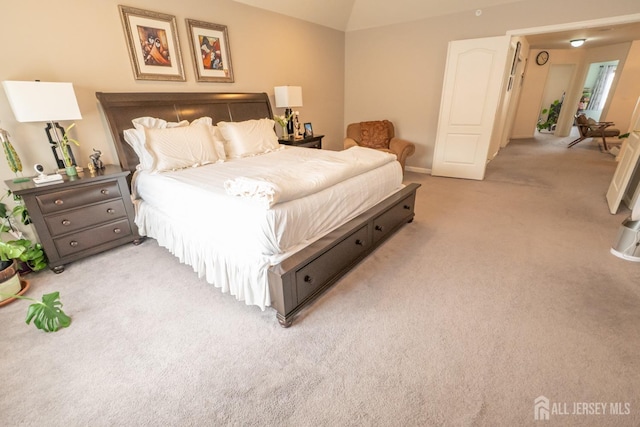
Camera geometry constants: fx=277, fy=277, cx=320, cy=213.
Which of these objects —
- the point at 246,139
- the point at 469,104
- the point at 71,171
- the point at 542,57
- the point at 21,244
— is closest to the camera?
the point at 21,244

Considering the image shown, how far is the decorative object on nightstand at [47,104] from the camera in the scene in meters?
2.00

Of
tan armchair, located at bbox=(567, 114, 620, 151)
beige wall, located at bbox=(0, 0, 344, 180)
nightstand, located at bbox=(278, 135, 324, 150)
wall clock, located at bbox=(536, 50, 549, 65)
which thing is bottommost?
tan armchair, located at bbox=(567, 114, 620, 151)

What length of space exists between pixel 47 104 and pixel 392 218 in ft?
9.65

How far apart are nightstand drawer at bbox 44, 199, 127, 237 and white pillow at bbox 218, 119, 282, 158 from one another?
121 cm

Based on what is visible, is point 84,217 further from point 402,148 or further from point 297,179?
point 402,148

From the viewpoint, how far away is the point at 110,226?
2508 mm

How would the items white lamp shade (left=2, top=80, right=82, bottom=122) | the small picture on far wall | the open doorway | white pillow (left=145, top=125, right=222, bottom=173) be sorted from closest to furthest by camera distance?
white lamp shade (left=2, top=80, right=82, bottom=122)
white pillow (left=145, top=125, right=222, bottom=173)
the small picture on far wall
the open doorway

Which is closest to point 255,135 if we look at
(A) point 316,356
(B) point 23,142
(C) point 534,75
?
(B) point 23,142

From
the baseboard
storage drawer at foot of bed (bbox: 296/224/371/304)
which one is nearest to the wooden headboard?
storage drawer at foot of bed (bbox: 296/224/371/304)

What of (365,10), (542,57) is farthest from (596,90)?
(365,10)

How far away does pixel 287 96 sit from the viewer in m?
3.89

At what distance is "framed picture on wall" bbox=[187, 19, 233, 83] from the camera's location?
3.16m

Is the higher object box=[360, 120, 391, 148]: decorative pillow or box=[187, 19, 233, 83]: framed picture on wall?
→ box=[187, 19, 233, 83]: framed picture on wall

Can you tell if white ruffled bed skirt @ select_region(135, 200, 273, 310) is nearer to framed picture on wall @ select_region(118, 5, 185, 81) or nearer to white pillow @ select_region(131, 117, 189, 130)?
white pillow @ select_region(131, 117, 189, 130)
